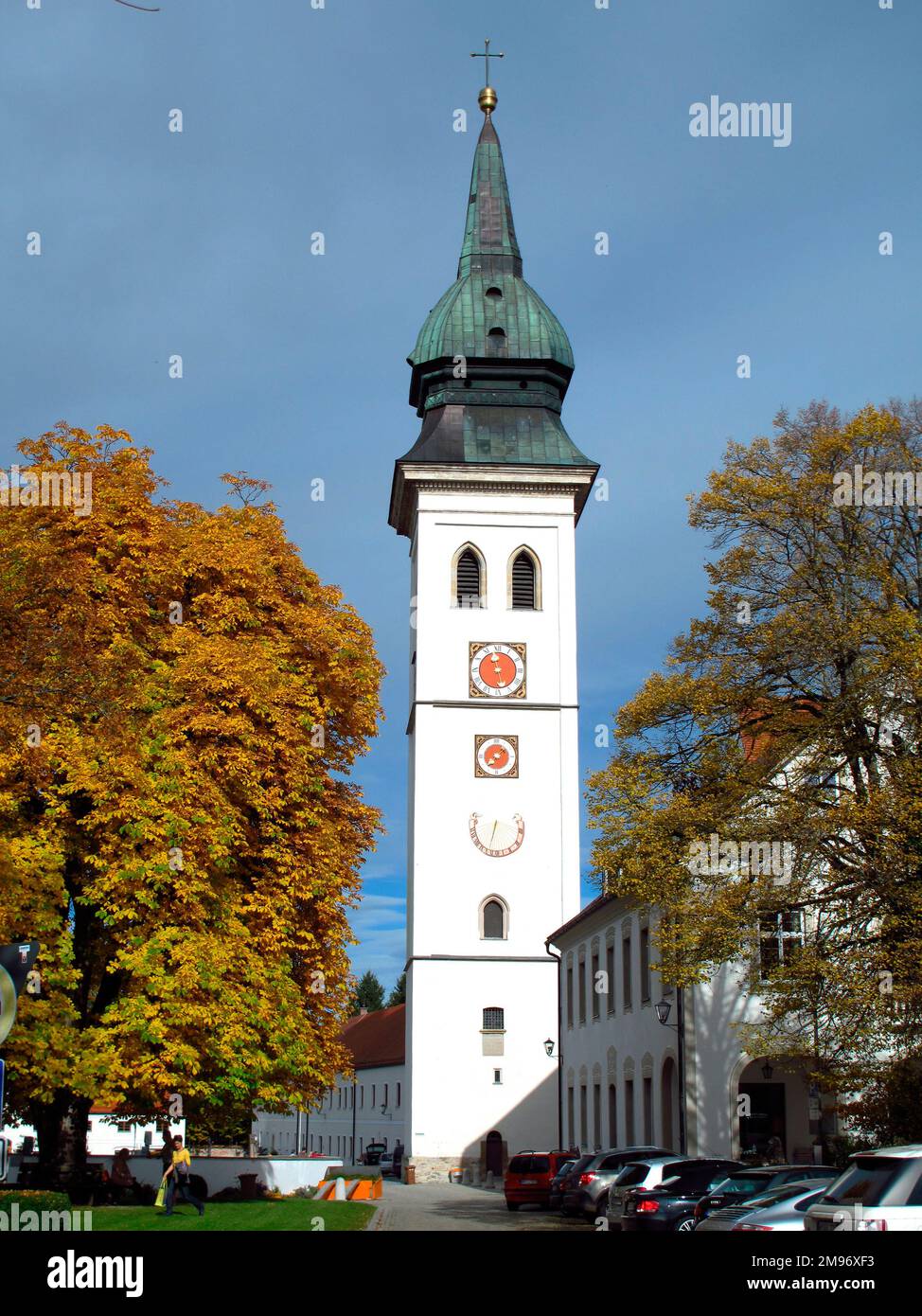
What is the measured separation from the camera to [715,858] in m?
22.4

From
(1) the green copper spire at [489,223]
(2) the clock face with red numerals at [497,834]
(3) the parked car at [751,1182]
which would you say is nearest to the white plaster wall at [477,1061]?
(2) the clock face with red numerals at [497,834]

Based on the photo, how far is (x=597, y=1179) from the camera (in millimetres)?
27578

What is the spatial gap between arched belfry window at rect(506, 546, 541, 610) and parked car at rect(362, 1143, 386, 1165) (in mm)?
36069

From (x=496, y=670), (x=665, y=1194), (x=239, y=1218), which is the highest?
(x=496, y=670)

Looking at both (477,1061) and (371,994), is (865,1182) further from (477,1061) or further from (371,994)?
(371,994)

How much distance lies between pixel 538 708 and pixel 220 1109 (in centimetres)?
2860

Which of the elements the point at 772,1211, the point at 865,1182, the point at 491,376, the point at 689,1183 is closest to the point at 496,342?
the point at 491,376

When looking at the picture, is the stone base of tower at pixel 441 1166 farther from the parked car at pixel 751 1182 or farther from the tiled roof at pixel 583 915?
the parked car at pixel 751 1182

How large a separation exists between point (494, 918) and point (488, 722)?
6.66 metres

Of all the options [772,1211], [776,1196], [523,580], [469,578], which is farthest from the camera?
[523,580]

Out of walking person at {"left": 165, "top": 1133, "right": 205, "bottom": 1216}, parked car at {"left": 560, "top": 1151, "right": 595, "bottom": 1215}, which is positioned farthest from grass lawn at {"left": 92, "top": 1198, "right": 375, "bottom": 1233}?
parked car at {"left": 560, "top": 1151, "right": 595, "bottom": 1215}

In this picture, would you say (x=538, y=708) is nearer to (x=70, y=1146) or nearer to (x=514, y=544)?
(x=514, y=544)

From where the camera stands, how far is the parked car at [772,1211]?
15414 mm

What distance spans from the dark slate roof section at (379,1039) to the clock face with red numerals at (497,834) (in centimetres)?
3335
